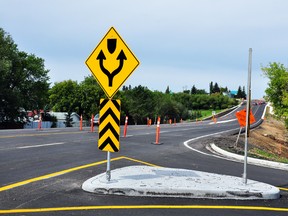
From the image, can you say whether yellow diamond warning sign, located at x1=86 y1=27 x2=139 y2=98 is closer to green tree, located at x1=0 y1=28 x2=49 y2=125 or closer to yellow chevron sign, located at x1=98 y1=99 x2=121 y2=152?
yellow chevron sign, located at x1=98 y1=99 x2=121 y2=152

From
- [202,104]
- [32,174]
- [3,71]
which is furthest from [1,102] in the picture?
[202,104]

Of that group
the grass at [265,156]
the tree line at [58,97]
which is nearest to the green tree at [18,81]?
the tree line at [58,97]

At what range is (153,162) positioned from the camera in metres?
11.3

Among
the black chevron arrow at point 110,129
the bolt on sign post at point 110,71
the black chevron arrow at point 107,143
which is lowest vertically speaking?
the black chevron arrow at point 107,143

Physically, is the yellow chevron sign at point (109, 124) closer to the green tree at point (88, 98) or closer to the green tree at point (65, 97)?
the green tree at point (88, 98)

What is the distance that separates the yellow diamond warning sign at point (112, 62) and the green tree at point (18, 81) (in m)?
40.9

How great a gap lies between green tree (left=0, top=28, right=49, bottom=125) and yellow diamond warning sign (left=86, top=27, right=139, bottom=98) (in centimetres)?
4093

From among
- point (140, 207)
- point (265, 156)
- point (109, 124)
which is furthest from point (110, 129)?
point (265, 156)

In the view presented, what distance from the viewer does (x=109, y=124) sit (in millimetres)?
7609

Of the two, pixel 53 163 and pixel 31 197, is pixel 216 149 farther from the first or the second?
pixel 31 197

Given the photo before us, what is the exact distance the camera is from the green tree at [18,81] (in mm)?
48000

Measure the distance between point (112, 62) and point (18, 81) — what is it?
4942 centimetres

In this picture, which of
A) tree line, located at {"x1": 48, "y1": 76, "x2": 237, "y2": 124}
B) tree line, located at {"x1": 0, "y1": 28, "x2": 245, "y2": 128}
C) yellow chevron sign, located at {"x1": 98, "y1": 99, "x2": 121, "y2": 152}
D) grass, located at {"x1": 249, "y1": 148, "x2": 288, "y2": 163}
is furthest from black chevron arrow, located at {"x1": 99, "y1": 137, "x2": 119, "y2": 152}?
tree line, located at {"x1": 48, "y1": 76, "x2": 237, "y2": 124}

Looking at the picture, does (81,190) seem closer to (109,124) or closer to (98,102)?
(109,124)
